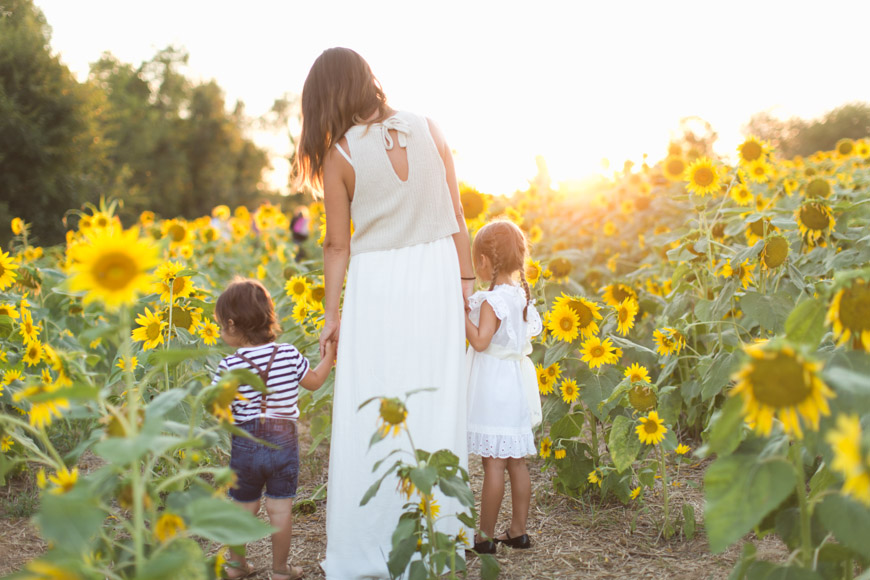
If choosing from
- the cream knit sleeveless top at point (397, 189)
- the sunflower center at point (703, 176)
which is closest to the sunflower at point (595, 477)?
the cream knit sleeveless top at point (397, 189)

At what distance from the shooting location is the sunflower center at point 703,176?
3426 millimetres

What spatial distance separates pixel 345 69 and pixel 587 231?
460 centimetres

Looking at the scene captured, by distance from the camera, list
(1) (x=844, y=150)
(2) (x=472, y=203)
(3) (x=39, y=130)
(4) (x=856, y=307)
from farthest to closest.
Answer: (3) (x=39, y=130), (1) (x=844, y=150), (2) (x=472, y=203), (4) (x=856, y=307)

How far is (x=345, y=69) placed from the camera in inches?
87.6

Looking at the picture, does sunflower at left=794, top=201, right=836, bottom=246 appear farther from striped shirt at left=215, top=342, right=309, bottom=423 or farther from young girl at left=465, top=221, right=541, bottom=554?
striped shirt at left=215, top=342, right=309, bottom=423

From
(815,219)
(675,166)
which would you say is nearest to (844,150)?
Answer: (675,166)

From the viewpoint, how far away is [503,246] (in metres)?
2.52

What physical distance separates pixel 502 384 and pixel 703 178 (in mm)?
1650

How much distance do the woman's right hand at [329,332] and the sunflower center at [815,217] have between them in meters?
1.80

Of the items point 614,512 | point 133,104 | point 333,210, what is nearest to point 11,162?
point 333,210

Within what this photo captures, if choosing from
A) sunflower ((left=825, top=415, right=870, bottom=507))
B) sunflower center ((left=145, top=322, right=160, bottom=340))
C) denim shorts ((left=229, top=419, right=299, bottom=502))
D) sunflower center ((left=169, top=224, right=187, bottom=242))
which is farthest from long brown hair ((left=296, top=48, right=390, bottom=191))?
sunflower center ((left=169, top=224, right=187, bottom=242))

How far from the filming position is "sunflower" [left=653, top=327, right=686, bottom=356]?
2650mm

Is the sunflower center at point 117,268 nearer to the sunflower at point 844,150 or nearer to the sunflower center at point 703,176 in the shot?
the sunflower center at point 703,176

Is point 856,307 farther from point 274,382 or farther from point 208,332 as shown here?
point 208,332
